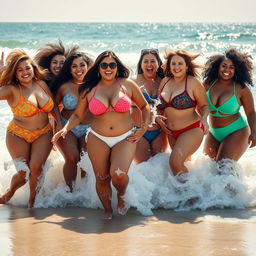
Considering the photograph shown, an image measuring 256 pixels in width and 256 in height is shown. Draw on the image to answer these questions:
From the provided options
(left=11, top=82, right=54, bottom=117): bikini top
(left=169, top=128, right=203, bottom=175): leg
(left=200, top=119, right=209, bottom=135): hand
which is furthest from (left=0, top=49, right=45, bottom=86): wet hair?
(left=200, top=119, right=209, bottom=135): hand

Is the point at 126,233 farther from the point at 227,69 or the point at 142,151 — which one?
the point at 227,69

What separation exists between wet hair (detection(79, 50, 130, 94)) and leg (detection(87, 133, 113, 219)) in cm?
53

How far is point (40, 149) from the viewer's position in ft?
20.9

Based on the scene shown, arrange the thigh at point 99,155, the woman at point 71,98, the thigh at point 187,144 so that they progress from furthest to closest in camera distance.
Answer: the woman at point 71,98 → the thigh at point 187,144 → the thigh at point 99,155

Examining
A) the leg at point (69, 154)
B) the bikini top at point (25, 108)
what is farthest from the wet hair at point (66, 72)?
the leg at point (69, 154)

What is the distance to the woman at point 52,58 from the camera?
7.13 metres

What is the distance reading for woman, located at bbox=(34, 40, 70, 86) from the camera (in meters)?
7.13

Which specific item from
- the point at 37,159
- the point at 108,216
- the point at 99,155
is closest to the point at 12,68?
the point at 37,159

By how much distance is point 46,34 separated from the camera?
39219mm

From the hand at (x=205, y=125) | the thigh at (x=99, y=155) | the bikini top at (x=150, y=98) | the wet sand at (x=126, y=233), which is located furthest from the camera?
the bikini top at (x=150, y=98)

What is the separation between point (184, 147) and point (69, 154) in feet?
4.54

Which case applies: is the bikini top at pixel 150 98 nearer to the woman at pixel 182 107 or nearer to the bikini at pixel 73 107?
the woman at pixel 182 107

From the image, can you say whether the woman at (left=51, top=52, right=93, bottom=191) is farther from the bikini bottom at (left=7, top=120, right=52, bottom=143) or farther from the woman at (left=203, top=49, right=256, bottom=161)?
the woman at (left=203, top=49, right=256, bottom=161)

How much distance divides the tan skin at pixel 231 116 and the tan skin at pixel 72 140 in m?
1.65
